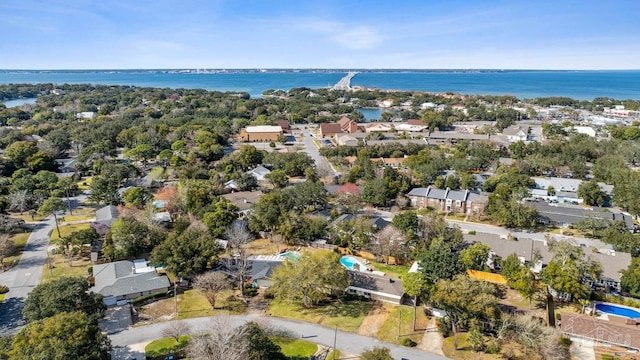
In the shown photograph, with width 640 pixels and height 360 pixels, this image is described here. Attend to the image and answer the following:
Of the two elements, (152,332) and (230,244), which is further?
(230,244)

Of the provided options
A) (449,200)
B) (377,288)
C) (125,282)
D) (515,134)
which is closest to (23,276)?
(125,282)

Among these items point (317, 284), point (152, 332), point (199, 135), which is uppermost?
point (199, 135)

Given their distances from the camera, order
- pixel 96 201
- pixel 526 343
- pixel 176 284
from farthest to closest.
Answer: pixel 96 201 < pixel 176 284 < pixel 526 343

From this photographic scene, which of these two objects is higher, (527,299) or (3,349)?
(3,349)

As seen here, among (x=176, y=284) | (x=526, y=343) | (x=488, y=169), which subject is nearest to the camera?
(x=526, y=343)

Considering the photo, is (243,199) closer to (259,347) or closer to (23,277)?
(23,277)

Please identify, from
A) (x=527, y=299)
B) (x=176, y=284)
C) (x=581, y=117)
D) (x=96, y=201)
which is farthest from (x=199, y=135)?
→ (x=581, y=117)

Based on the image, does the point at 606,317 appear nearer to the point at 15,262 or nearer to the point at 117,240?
the point at 117,240
